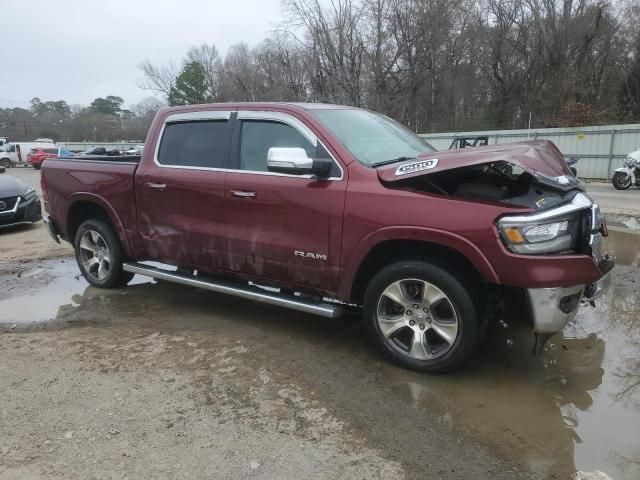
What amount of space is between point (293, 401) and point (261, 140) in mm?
2137

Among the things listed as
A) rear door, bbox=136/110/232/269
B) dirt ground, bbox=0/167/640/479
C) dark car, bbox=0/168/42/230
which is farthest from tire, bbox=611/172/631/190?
dark car, bbox=0/168/42/230

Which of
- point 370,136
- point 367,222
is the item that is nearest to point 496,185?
point 367,222

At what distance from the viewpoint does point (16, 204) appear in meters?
9.88

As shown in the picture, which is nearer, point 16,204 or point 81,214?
point 81,214

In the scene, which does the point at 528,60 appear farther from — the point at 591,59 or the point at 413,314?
the point at 413,314

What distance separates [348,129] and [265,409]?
227cm

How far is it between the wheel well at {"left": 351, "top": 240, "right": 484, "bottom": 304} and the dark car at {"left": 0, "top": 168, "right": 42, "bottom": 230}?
27.5 feet

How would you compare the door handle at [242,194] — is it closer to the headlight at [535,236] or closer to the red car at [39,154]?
the headlight at [535,236]

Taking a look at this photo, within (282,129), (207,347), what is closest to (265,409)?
(207,347)

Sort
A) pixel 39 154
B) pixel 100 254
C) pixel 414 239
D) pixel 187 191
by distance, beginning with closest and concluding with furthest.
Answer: pixel 414 239 → pixel 187 191 → pixel 100 254 → pixel 39 154

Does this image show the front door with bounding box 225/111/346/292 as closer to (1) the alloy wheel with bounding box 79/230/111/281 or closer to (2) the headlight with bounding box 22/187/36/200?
(1) the alloy wheel with bounding box 79/230/111/281

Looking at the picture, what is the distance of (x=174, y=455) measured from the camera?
9.23 ft

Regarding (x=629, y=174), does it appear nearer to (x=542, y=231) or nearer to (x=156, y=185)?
(x=542, y=231)

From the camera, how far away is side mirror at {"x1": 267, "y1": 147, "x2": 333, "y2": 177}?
374 centimetres
